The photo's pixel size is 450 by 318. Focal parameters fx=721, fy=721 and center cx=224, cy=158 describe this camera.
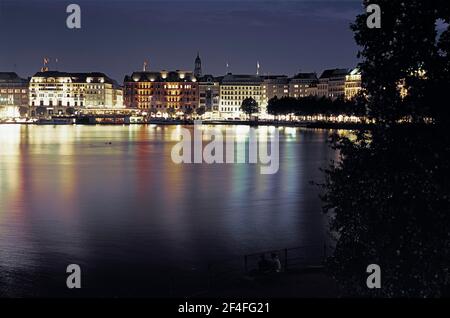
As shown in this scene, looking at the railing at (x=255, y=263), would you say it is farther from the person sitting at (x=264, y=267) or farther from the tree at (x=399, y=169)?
the tree at (x=399, y=169)

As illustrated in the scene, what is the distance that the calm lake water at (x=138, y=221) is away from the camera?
19672 mm

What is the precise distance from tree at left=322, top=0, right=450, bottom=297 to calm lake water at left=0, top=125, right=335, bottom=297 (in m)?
6.55

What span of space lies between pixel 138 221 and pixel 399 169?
61.7ft

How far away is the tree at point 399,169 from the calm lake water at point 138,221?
6551 mm

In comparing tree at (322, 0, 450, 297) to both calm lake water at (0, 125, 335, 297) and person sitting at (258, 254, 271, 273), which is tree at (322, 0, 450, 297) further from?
calm lake water at (0, 125, 335, 297)

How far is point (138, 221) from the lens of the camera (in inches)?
1155

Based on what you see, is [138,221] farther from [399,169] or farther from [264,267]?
[399,169]

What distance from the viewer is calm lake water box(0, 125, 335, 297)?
64.5 feet

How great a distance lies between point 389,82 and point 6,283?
11.0 m

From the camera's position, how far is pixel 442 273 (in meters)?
11.3

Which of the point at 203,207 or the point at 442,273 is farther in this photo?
the point at 203,207
